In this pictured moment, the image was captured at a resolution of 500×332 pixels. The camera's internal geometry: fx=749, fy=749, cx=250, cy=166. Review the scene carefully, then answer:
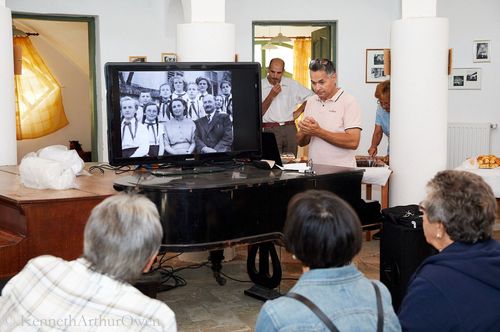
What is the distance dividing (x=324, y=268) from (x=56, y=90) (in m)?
9.37

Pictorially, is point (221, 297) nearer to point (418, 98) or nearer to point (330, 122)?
point (330, 122)

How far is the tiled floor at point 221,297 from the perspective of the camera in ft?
15.2

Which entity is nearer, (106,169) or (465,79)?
(106,169)

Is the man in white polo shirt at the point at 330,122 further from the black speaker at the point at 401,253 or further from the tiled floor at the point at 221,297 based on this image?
the tiled floor at the point at 221,297

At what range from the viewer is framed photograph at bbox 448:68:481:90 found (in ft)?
31.2

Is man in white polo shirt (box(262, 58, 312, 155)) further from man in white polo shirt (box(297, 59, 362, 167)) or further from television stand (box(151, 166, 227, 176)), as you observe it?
television stand (box(151, 166, 227, 176))

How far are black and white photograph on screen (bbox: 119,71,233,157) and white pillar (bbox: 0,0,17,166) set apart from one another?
2176 millimetres

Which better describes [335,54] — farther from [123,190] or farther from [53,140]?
[123,190]

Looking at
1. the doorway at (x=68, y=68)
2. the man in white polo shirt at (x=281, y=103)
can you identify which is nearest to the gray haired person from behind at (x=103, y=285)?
the man in white polo shirt at (x=281, y=103)

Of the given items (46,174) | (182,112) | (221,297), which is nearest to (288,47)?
(221,297)

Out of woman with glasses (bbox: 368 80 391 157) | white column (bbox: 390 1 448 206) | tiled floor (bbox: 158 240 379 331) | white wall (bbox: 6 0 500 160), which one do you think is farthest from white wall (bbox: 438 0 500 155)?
tiled floor (bbox: 158 240 379 331)

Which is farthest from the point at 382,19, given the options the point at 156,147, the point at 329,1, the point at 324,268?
the point at 324,268

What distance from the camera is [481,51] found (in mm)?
9508

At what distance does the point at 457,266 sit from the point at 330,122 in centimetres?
315
